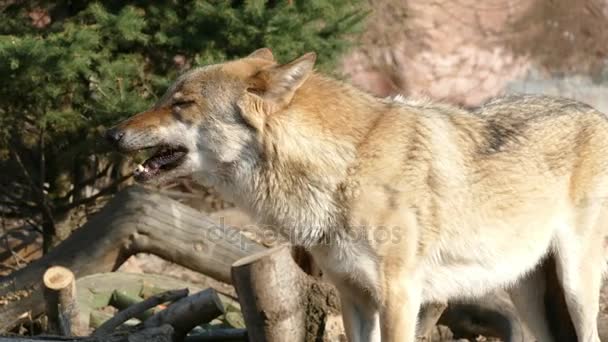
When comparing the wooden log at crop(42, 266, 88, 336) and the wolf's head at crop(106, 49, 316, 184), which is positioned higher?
the wolf's head at crop(106, 49, 316, 184)

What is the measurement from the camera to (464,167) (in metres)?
5.85

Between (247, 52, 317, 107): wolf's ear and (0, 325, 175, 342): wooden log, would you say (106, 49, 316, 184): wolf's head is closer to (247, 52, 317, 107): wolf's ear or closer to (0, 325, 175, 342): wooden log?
(247, 52, 317, 107): wolf's ear

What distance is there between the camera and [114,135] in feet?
18.1

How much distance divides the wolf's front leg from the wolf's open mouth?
1.26 metres

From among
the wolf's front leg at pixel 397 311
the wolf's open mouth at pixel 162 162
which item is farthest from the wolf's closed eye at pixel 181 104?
the wolf's front leg at pixel 397 311

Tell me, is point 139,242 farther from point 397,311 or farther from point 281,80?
point 397,311

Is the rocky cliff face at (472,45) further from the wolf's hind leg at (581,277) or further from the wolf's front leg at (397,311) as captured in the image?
the wolf's front leg at (397,311)

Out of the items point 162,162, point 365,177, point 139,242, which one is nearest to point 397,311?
point 365,177

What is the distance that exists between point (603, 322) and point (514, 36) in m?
5.53

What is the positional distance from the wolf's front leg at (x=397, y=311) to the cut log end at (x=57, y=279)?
6.29 ft

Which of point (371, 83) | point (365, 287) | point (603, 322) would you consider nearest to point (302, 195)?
point (365, 287)

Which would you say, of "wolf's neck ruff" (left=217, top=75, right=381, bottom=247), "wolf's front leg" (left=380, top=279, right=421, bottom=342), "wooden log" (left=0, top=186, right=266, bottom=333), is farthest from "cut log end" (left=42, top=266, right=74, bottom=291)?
"wolf's front leg" (left=380, top=279, right=421, bottom=342)

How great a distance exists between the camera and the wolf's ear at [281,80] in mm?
5363

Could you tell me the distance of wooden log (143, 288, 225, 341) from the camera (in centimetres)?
641
